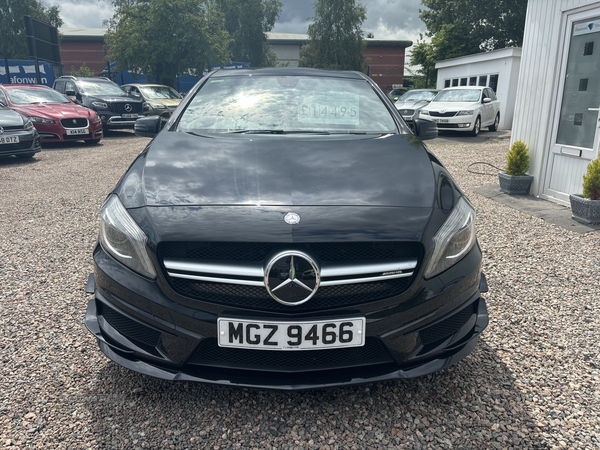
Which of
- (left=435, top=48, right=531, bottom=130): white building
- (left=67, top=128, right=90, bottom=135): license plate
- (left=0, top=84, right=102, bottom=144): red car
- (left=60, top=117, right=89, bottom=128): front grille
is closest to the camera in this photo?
(left=0, top=84, right=102, bottom=144): red car

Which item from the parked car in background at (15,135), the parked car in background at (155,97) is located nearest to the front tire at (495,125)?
the parked car in background at (155,97)

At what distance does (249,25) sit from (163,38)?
28595 millimetres

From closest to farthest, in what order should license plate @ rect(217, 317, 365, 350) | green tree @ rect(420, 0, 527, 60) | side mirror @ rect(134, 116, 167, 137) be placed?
license plate @ rect(217, 317, 365, 350) < side mirror @ rect(134, 116, 167, 137) < green tree @ rect(420, 0, 527, 60)

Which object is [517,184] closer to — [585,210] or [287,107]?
[585,210]

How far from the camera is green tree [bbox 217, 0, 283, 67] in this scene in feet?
164

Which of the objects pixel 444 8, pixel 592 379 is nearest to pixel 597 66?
pixel 592 379

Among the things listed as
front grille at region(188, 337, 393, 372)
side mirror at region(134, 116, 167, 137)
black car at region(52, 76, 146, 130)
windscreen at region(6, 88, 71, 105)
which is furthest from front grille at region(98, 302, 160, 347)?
black car at region(52, 76, 146, 130)

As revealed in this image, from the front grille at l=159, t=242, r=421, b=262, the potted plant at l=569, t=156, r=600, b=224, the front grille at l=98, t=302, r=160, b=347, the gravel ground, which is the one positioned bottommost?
the gravel ground

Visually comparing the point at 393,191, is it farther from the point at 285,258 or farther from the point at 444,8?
the point at 444,8

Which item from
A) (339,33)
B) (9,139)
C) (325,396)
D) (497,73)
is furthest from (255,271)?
(339,33)

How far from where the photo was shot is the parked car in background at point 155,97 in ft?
50.9

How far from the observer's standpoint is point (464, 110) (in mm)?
14477

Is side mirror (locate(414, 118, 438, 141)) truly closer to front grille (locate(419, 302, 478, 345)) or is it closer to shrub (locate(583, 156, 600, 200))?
front grille (locate(419, 302, 478, 345))

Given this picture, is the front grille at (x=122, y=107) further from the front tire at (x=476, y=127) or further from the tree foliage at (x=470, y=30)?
the tree foliage at (x=470, y=30)
